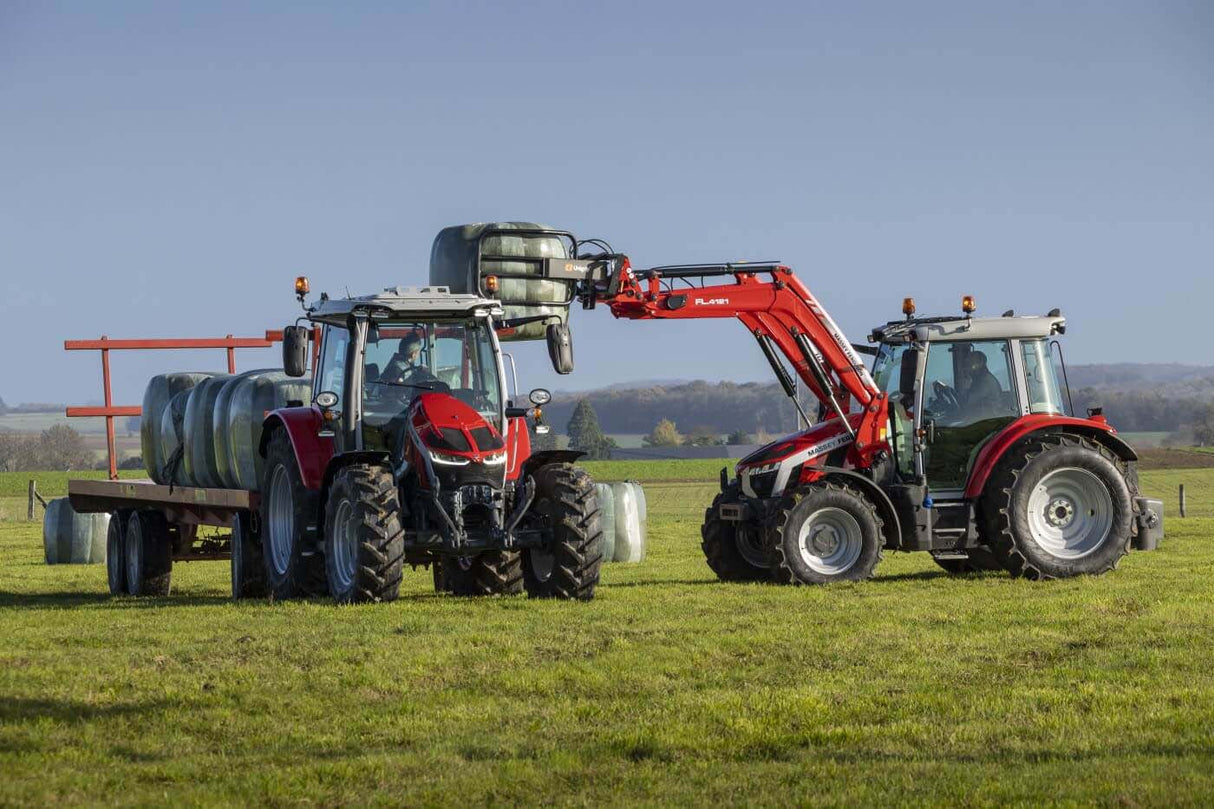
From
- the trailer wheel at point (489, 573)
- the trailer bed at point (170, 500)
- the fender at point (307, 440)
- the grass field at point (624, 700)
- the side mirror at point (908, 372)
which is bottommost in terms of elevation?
the grass field at point (624, 700)

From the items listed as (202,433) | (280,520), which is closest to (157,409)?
(202,433)

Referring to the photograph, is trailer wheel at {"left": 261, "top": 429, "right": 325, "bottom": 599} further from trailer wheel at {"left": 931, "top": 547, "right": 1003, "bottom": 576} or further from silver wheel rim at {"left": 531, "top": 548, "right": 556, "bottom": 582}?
trailer wheel at {"left": 931, "top": 547, "right": 1003, "bottom": 576}

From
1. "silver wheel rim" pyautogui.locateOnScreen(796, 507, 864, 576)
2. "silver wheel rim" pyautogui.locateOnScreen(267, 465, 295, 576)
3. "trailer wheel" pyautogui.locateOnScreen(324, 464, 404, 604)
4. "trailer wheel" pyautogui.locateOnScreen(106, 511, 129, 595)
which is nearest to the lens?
"trailer wheel" pyautogui.locateOnScreen(324, 464, 404, 604)

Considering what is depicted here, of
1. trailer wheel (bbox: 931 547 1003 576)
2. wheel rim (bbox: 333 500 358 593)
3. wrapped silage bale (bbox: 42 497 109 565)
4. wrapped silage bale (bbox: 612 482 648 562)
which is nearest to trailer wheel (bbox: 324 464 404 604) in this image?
wheel rim (bbox: 333 500 358 593)

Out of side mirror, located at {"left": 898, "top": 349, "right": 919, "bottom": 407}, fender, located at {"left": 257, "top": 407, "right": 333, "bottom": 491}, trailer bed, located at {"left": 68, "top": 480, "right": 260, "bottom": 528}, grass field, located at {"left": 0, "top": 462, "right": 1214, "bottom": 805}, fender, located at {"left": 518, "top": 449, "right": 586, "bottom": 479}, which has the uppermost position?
side mirror, located at {"left": 898, "top": 349, "right": 919, "bottom": 407}

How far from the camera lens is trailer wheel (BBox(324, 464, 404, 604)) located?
43.9ft

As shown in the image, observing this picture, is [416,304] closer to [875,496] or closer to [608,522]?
[875,496]

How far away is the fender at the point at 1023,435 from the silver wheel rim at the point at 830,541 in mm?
1217

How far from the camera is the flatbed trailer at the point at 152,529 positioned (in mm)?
16969

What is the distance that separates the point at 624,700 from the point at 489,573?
6.24 metres

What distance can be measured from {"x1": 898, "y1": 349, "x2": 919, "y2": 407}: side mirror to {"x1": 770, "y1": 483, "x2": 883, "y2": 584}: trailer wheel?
1.23 meters

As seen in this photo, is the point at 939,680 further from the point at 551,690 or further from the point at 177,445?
the point at 177,445

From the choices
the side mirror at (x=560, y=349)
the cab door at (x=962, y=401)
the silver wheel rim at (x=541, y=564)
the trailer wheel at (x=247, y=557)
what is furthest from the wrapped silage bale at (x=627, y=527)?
the side mirror at (x=560, y=349)

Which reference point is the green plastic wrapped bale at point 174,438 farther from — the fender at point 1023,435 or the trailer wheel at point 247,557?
the fender at point 1023,435
